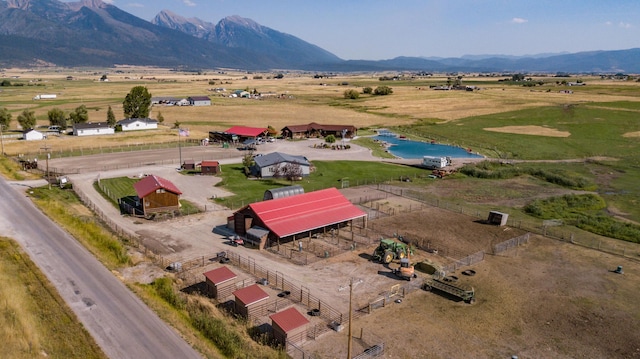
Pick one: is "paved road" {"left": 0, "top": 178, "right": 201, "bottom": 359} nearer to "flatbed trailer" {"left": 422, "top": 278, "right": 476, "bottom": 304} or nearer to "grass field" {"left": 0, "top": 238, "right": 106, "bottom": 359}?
"grass field" {"left": 0, "top": 238, "right": 106, "bottom": 359}

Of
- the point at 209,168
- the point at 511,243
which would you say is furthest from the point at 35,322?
→ the point at 209,168

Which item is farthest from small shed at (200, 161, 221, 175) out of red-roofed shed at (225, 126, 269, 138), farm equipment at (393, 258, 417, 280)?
farm equipment at (393, 258, 417, 280)

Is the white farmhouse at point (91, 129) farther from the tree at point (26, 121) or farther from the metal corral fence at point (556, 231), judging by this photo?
the metal corral fence at point (556, 231)

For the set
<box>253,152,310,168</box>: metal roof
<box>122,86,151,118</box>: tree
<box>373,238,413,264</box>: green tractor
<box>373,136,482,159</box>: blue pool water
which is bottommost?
<box>373,238,413,264</box>: green tractor

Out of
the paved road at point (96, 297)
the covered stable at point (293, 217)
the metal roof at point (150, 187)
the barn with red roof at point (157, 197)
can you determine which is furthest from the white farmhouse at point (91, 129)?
the covered stable at point (293, 217)

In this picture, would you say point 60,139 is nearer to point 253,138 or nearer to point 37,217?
point 253,138

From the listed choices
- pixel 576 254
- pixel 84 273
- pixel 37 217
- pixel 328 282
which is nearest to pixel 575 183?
pixel 576 254

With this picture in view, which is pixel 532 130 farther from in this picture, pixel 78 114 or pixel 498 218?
pixel 78 114
